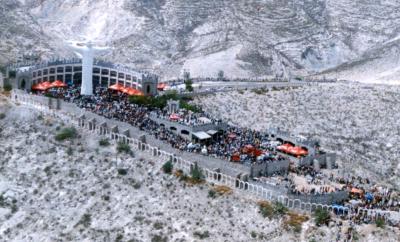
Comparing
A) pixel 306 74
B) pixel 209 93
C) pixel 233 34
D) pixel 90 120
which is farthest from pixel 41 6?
pixel 90 120

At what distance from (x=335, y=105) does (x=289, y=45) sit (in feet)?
163

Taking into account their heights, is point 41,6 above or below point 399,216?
above

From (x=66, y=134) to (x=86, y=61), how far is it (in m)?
14.9

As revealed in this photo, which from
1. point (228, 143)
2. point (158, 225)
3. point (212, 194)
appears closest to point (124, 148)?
point (228, 143)

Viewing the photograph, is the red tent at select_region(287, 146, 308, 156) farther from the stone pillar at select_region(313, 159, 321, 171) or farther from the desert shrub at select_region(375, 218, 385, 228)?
the desert shrub at select_region(375, 218, 385, 228)

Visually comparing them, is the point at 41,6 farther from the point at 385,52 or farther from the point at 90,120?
the point at 90,120

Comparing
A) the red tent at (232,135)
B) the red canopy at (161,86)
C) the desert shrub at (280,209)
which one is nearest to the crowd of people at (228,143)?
the red tent at (232,135)

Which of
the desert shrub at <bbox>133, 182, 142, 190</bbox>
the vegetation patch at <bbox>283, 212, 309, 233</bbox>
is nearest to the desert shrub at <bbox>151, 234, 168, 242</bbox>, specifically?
the desert shrub at <bbox>133, 182, 142, 190</bbox>

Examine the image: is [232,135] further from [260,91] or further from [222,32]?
[222,32]

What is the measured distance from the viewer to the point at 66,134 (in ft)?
Result: 279

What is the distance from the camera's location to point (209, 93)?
115562 millimetres

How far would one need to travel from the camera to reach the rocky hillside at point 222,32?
158 metres

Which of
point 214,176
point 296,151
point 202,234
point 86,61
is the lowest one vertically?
point 202,234

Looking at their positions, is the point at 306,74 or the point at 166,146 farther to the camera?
the point at 306,74
